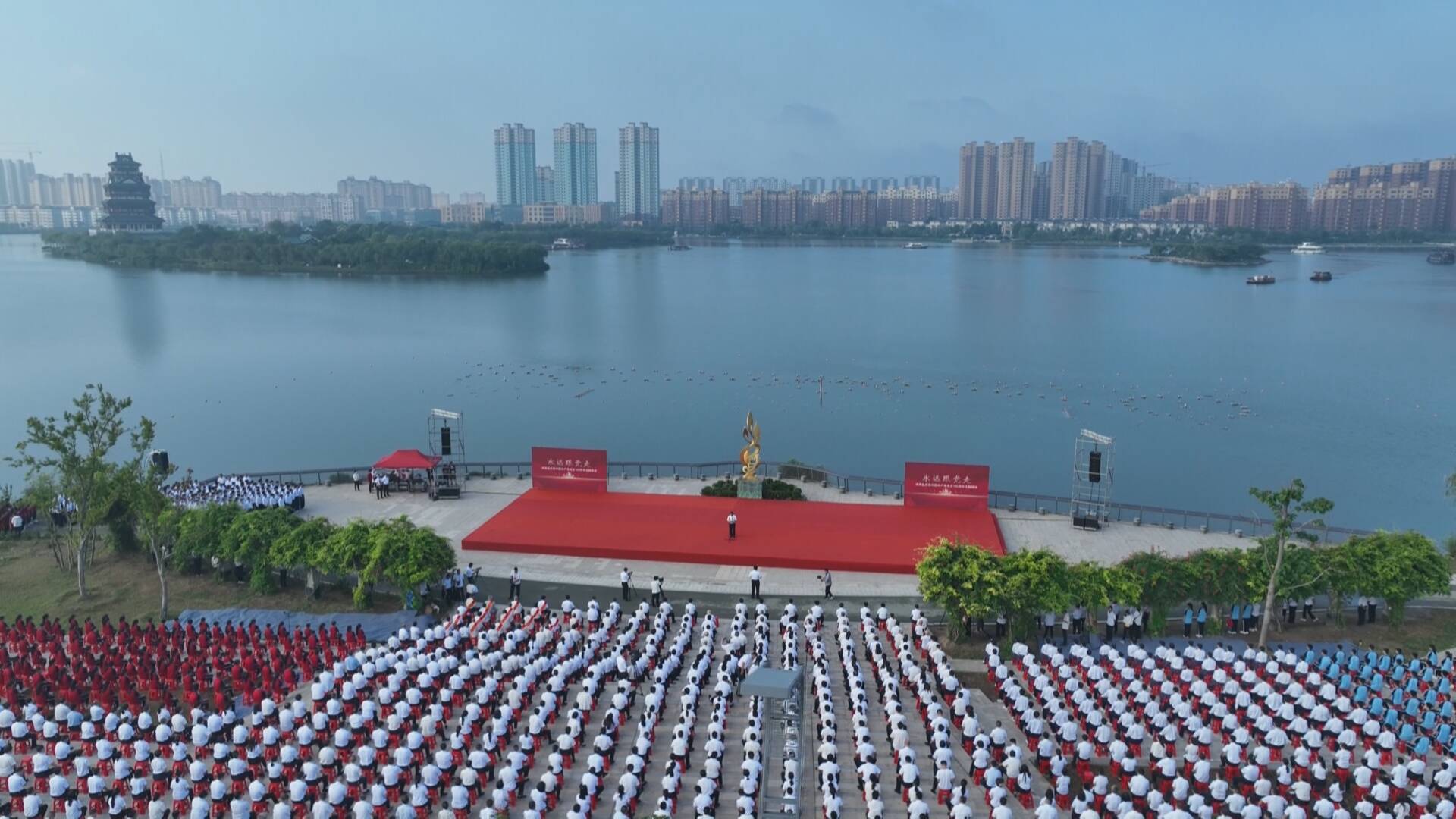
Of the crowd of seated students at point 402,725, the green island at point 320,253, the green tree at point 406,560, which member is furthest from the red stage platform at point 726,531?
the green island at point 320,253

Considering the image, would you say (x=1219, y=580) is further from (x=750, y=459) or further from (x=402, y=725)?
(x=402, y=725)

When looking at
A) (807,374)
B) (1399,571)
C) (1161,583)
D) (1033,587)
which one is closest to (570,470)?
(1033,587)

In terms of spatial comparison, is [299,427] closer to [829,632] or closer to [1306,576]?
[829,632]

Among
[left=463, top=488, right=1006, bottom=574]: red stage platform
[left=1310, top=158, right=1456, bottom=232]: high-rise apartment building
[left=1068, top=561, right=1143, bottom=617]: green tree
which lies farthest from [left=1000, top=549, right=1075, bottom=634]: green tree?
[left=1310, top=158, right=1456, bottom=232]: high-rise apartment building

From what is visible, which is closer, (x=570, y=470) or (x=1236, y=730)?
(x=1236, y=730)

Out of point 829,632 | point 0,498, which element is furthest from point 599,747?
point 0,498

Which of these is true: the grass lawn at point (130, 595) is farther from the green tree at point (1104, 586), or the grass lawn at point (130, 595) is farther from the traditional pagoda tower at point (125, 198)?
the traditional pagoda tower at point (125, 198)

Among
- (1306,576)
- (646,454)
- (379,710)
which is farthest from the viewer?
(646,454)
